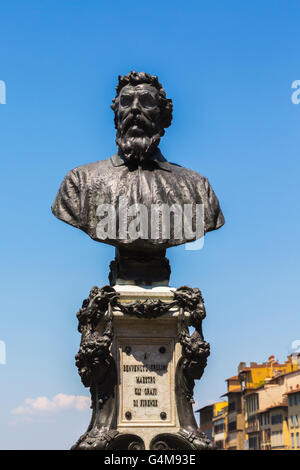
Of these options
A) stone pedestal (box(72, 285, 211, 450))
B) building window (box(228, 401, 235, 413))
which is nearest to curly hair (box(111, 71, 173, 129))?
stone pedestal (box(72, 285, 211, 450))

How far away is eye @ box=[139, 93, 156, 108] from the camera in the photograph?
14.2 meters

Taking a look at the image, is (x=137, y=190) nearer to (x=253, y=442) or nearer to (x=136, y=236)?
(x=136, y=236)

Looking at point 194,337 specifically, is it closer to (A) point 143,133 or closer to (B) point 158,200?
(B) point 158,200

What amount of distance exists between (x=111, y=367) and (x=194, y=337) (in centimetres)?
127

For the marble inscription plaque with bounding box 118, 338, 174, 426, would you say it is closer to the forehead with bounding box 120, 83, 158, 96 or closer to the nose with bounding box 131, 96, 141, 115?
the nose with bounding box 131, 96, 141, 115

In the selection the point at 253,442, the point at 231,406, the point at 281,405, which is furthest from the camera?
the point at 231,406

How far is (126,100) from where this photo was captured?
14312mm

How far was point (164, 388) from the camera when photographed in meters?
13.1

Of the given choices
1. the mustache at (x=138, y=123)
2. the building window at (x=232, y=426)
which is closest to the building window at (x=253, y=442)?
the building window at (x=232, y=426)

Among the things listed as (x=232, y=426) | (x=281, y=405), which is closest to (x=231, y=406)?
(x=232, y=426)

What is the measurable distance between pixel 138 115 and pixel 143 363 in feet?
12.6

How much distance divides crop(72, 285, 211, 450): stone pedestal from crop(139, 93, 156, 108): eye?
300 centimetres

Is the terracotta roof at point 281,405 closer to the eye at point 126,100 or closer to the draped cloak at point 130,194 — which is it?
the draped cloak at point 130,194

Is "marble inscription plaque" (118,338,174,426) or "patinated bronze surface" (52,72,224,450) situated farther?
"marble inscription plaque" (118,338,174,426)
